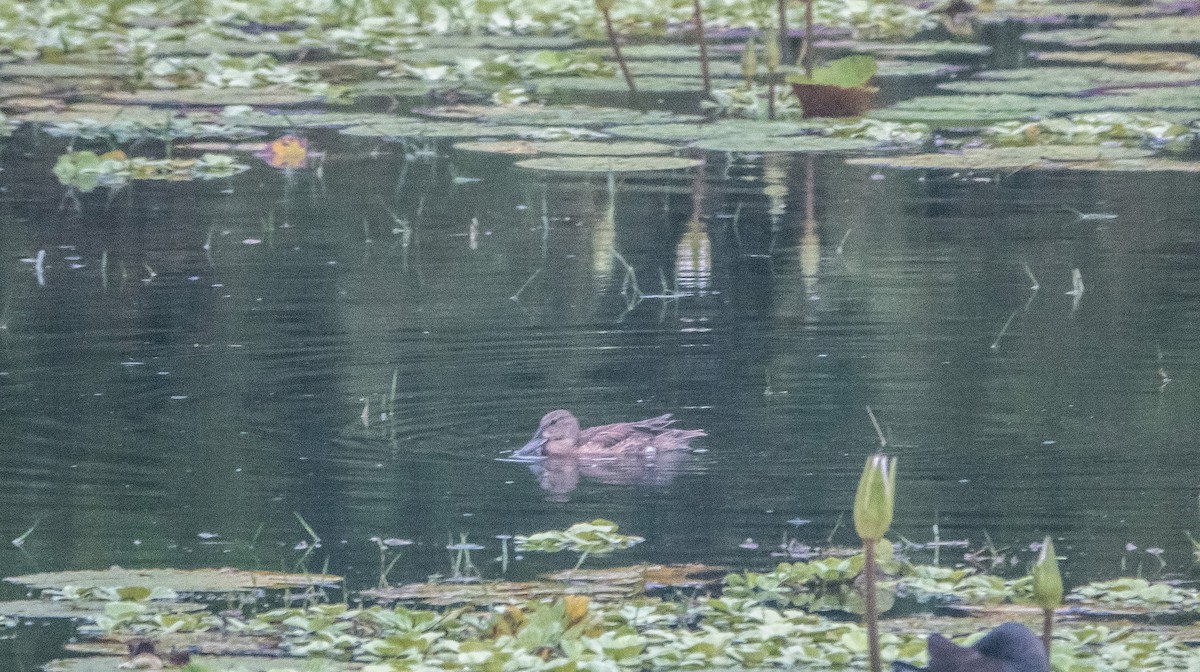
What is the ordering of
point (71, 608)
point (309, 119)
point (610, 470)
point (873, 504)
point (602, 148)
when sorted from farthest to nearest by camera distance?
point (309, 119), point (602, 148), point (610, 470), point (71, 608), point (873, 504)

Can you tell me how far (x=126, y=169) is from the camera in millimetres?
11812

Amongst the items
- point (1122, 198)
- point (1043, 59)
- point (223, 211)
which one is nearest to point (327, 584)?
point (223, 211)

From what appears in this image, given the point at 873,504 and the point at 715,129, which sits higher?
the point at 873,504

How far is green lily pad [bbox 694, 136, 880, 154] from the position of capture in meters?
11.4

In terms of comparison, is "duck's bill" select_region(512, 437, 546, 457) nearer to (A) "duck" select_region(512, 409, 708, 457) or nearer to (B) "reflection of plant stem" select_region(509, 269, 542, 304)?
(A) "duck" select_region(512, 409, 708, 457)

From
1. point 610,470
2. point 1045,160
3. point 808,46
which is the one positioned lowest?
point 610,470

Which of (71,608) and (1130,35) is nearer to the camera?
(71,608)

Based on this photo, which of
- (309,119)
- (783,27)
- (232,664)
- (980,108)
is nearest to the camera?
(232,664)

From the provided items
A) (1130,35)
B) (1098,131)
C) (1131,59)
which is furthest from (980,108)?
(1130,35)

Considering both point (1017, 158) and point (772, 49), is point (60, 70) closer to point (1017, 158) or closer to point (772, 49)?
point (772, 49)

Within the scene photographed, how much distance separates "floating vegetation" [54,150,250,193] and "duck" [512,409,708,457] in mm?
5898

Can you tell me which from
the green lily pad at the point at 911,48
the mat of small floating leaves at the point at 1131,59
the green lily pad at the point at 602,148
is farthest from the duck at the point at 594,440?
the green lily pad at the point at 911,48

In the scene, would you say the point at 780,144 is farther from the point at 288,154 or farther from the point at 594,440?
the point at 594,440

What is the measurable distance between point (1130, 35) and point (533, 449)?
12.4 meters
